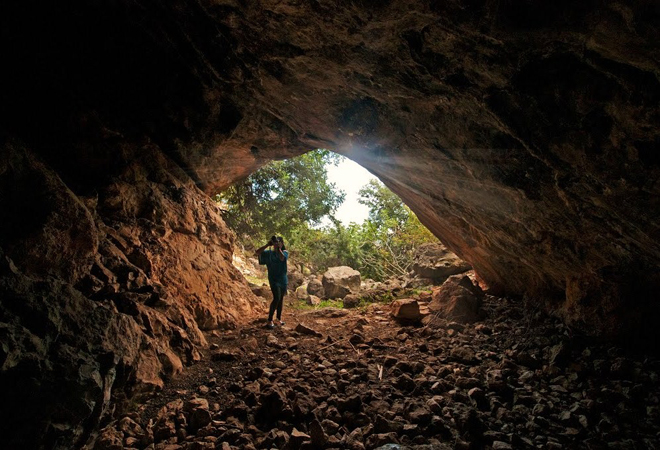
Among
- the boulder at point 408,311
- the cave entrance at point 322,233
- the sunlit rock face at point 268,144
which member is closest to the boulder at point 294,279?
the cave entrance at point 322,233

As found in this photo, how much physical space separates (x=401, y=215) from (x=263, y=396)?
14597mm

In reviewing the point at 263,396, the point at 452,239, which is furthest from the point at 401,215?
the point at 263,396

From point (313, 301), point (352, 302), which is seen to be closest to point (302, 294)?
point (313, 301)

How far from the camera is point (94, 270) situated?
12.8ft

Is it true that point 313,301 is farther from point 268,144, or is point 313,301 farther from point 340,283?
point 268,144

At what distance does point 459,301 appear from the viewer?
6.20 meters

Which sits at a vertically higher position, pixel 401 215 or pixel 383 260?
pixel 401 215

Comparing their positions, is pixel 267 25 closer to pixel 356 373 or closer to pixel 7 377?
pixel 7 377

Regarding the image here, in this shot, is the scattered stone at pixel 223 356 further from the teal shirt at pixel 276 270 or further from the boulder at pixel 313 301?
the boulder at pixel 313 301

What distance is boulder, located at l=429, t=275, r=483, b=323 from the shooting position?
6.04 meters

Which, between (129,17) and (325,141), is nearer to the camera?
(129,17)

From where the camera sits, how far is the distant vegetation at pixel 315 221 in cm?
1057

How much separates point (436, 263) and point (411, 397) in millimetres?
8195

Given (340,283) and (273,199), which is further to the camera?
(340,283)
